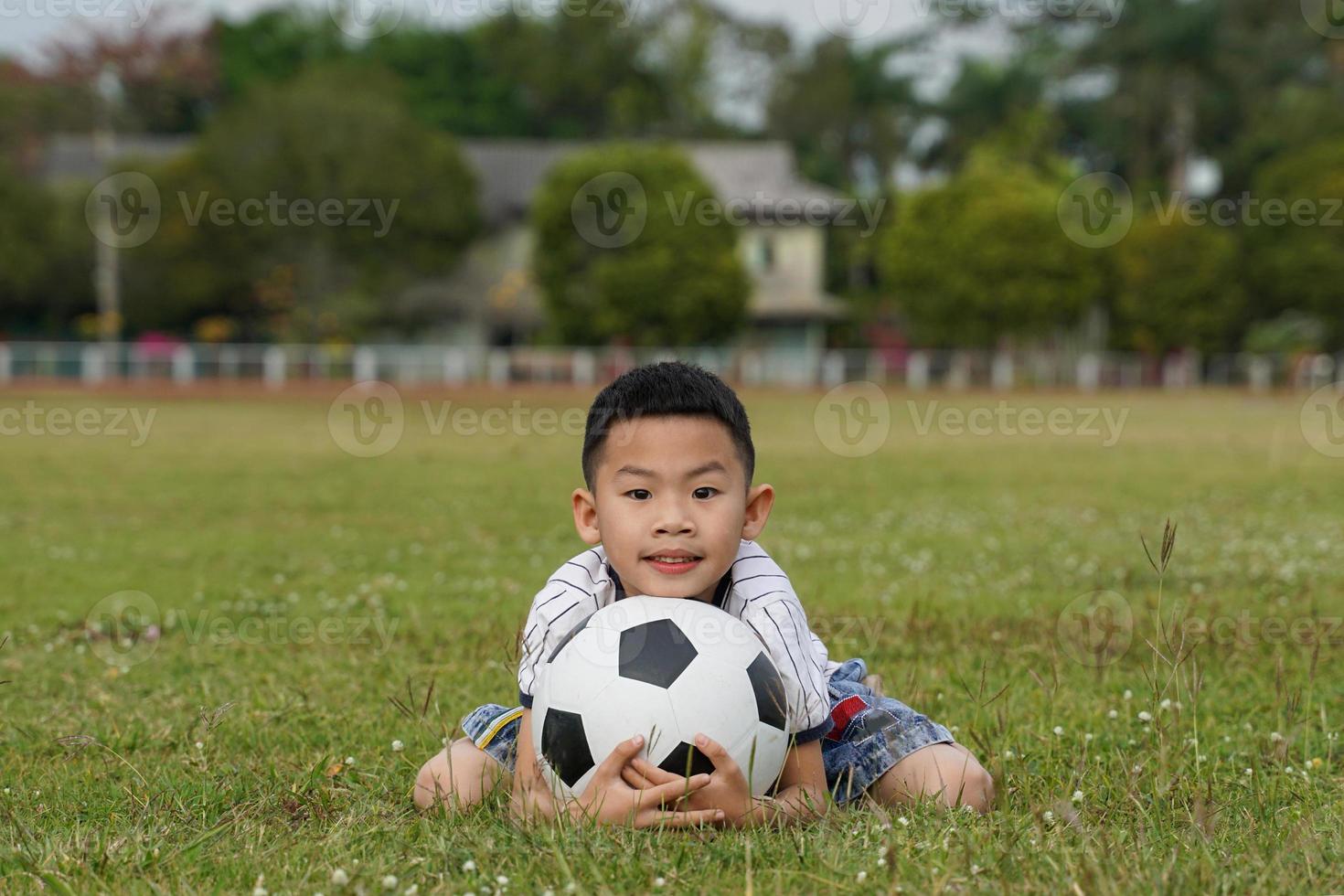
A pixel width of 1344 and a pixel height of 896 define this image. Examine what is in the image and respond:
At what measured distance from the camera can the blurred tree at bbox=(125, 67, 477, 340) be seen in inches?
1796

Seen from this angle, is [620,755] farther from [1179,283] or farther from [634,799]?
[1179,283]

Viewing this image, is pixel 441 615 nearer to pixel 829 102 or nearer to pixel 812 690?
pixel 812 690

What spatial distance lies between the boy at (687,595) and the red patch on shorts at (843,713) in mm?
115

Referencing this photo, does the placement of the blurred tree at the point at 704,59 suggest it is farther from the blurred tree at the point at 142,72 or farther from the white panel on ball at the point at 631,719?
the white panel on ball at the point at 631,719

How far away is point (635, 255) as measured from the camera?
46.5 metres

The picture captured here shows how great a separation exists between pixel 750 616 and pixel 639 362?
4078 cm

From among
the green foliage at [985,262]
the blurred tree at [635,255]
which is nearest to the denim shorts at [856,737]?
the blurred tree at [635,255]

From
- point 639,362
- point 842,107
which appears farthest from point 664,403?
point 842,107

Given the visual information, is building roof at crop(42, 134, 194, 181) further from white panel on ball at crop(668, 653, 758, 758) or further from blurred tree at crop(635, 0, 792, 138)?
white panel on ball at crop(668, 653, 758, 758)

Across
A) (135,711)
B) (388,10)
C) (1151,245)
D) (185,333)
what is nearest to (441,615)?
(135,711)

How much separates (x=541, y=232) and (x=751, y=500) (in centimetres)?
4448

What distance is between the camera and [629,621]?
149 inches

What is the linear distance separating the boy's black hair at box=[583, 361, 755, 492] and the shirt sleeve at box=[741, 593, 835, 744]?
0.39m

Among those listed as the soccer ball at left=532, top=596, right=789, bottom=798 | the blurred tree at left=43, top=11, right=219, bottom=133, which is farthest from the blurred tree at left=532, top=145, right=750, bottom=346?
the soccer ball at left=532, top=596, right=789, bottom=798
